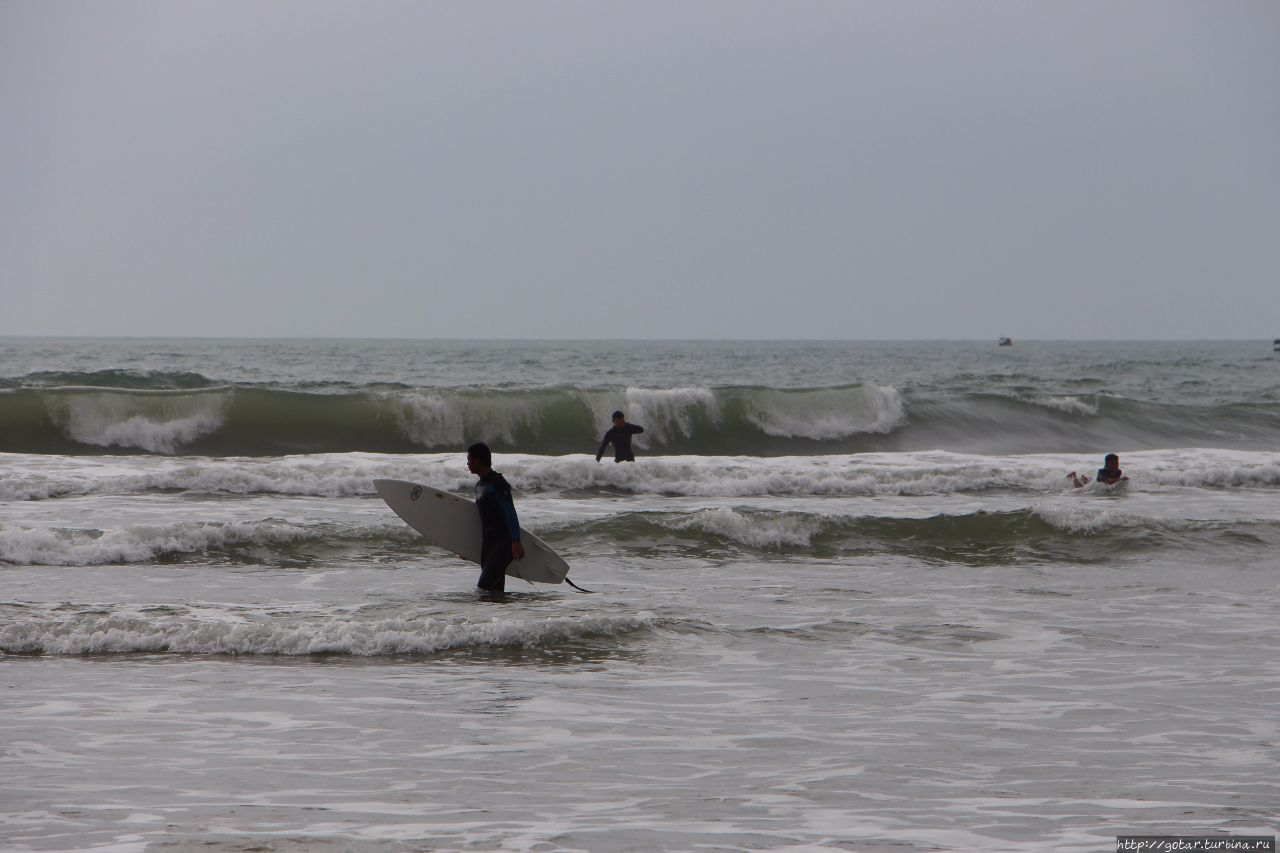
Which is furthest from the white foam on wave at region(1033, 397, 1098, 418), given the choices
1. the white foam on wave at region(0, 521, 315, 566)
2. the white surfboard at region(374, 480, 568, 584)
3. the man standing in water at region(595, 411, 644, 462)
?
the white surfboard at region(374, 480, 568, 584)

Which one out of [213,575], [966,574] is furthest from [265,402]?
[966,574]

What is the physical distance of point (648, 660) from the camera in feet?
28.8

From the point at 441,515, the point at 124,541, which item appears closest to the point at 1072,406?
the point at 441,515

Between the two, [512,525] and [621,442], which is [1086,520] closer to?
[621,442]

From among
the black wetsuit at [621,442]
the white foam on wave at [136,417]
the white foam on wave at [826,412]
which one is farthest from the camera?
the white foam on wave at [826,412]

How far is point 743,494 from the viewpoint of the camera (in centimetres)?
2031

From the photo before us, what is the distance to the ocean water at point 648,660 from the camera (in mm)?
5371

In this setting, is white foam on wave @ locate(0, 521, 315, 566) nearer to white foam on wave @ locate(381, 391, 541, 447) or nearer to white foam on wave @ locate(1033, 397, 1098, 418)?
white foam on wave @ locate(381, 391, 541, 447)

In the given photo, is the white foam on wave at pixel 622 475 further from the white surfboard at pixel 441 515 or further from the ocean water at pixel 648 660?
the white surfboard at pixel 441 515

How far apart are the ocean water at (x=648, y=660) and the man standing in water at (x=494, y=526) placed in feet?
1.10

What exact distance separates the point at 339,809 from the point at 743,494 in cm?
1529

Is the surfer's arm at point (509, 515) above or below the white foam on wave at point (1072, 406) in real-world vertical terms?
below

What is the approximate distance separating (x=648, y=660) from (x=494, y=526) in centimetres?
256

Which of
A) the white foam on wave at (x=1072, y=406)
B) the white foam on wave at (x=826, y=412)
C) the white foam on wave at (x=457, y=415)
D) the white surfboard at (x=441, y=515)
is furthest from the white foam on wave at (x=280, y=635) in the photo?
the white foam on wave at (x=1072, y=406)
